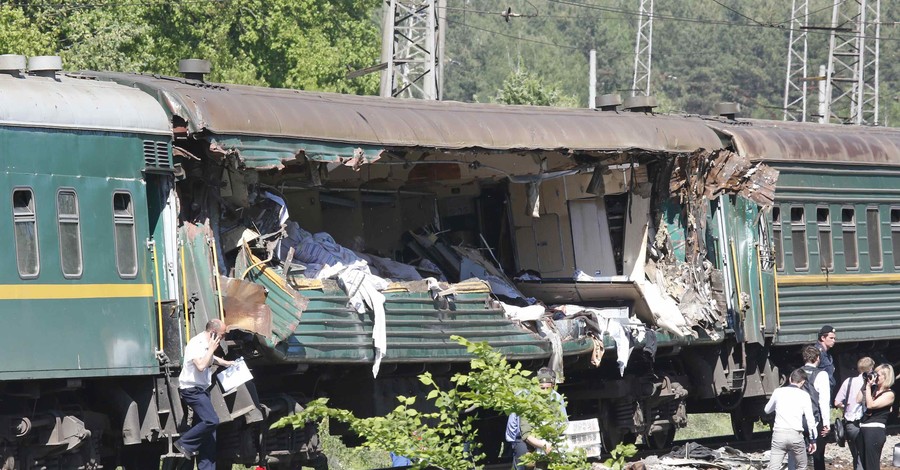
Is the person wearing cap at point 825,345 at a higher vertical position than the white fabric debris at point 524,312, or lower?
lower

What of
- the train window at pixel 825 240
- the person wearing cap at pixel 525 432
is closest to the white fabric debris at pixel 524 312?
the person wearing cap at pixel 525 432

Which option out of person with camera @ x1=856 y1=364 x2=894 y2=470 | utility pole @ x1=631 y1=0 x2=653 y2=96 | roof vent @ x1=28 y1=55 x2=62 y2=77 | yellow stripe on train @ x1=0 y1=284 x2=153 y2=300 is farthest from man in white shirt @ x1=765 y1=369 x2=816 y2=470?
utility pole @ x1=631 y1=0 x2=653 y2=96

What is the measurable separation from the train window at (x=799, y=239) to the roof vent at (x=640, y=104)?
7.22ft

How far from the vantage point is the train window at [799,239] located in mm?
18719

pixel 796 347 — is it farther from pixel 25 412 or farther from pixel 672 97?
pixel 672 97

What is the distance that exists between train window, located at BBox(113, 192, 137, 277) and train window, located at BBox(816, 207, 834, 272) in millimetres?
10047

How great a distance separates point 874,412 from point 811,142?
5.43m

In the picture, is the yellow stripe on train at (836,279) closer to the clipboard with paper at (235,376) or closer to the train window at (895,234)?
the train window at (895,234)

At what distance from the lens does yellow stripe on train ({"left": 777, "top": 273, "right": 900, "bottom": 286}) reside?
1850 centimetres

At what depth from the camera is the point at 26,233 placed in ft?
37.1

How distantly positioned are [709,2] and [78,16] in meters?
85.2

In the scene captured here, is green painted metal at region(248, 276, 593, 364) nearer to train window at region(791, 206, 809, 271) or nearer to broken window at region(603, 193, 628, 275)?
broken window at region(603, 193, 628, 275)

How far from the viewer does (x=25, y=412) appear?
11414 millimetres

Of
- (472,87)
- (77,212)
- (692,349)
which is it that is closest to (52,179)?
(77,212)
